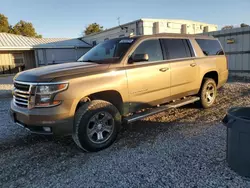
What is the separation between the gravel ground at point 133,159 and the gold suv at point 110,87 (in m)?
0.45

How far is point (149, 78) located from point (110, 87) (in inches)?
40.1

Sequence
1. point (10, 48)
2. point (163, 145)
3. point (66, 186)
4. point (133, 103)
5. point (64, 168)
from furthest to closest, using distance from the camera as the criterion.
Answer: point (10, 48) < point (133, 103) < point (163, 145) < point (64, 168) < point (66, 186)

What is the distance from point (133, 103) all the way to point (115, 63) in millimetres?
886

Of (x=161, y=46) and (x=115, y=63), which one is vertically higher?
(x=161, y=46)

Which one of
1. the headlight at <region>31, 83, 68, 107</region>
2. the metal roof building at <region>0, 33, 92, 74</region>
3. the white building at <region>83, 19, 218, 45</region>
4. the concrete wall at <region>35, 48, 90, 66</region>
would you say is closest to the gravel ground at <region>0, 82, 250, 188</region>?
the headlight at <region>31, 83, 68, 107</region>

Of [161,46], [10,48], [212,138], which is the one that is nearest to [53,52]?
[10,48]

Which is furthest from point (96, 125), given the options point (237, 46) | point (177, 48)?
point (237, 46)

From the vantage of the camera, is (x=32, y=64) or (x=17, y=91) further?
(x=32, y=64)

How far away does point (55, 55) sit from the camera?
2216 cm

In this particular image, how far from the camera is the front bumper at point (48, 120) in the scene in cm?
338

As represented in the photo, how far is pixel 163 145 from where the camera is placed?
3990 millimetres

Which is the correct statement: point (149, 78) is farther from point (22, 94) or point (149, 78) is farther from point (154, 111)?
point (22, 94)

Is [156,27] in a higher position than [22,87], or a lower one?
higher

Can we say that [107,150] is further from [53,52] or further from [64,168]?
[53,52]
